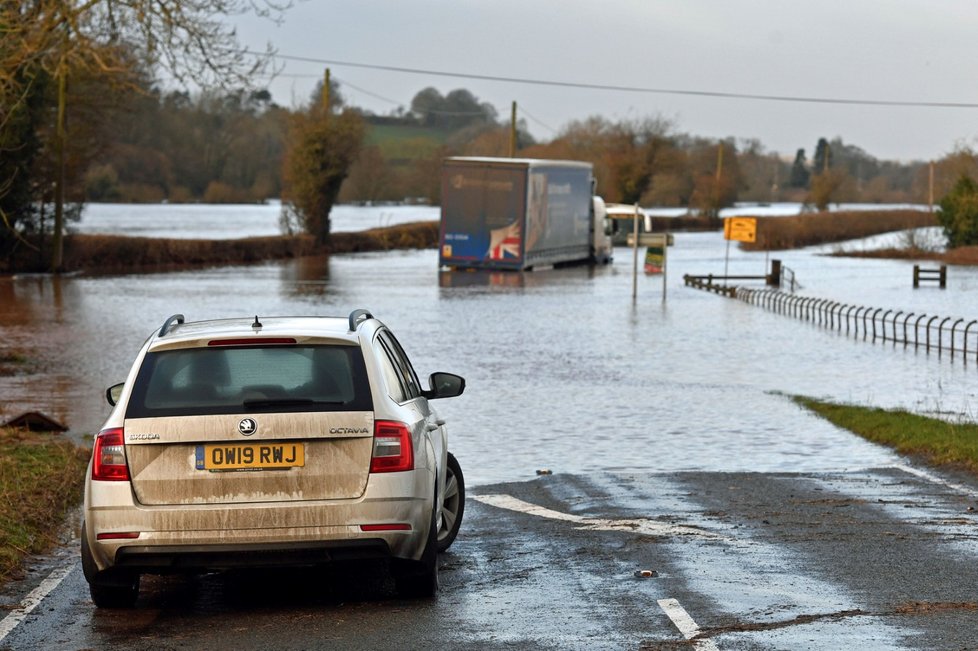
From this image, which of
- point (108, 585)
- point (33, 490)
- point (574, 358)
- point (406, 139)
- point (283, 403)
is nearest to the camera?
point (283, 403)

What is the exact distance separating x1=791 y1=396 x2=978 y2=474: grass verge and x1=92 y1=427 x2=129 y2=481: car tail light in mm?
7838

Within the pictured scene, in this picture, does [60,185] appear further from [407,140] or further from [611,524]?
[407,140]

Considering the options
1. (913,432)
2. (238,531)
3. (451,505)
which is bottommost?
(913,432)

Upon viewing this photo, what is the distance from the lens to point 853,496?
428 inches

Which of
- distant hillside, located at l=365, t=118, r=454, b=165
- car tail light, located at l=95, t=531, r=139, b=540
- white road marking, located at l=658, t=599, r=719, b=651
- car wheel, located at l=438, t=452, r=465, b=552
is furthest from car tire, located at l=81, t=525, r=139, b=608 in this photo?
distant hillside, located at l=365, t=118, r=454, b=165

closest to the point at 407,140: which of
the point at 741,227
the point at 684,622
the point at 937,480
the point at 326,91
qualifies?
the point at 326,91

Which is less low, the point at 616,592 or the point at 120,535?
the point at 120,535

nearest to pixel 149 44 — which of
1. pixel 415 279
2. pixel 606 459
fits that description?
pixel 606 459

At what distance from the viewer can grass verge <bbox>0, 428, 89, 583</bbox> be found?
29.1ft

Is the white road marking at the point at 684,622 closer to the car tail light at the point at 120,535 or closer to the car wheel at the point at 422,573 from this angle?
the car wheel at the point at 422,573

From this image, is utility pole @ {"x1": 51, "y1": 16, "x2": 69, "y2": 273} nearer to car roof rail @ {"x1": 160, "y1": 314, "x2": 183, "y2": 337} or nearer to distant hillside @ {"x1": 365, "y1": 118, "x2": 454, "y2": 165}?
car roof rail @ {"x1": 160, "y1": 314, "x2": 183, "y2": 337}

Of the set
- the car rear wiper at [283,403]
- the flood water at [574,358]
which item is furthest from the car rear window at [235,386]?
the flood water at [574,358]

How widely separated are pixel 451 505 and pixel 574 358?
56.3ft

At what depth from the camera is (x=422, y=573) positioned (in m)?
7.11
